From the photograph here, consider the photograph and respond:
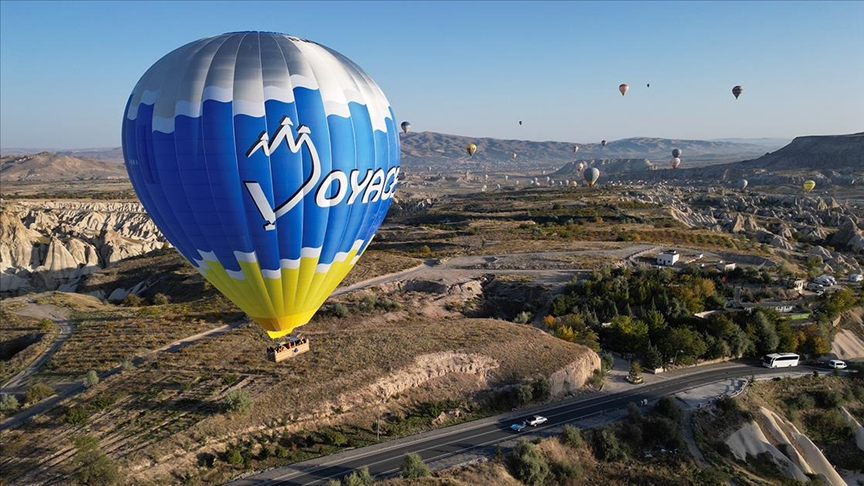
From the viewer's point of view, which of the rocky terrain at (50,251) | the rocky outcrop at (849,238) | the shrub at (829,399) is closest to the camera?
the shrub at (829,399)

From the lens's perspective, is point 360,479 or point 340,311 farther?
point 340,311

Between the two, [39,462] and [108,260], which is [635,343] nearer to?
[39,462]

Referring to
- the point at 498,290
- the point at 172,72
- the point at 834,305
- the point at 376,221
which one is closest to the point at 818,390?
the point at 834,305

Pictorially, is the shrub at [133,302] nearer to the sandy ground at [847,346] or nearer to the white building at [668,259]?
the white building at [668,259]

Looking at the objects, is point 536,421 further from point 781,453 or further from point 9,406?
point 9,406

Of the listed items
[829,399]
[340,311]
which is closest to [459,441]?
[340,311]

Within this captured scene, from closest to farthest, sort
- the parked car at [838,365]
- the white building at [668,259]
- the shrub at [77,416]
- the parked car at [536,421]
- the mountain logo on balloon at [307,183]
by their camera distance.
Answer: the mountain logo on balloon at [307,183], the shrub at [77,416], the parked car at [536,421], the parked car at [838,365], the white building at [668,259]

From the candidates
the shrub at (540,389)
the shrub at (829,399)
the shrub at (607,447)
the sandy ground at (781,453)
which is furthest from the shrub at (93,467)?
the shrub at (829,399)
